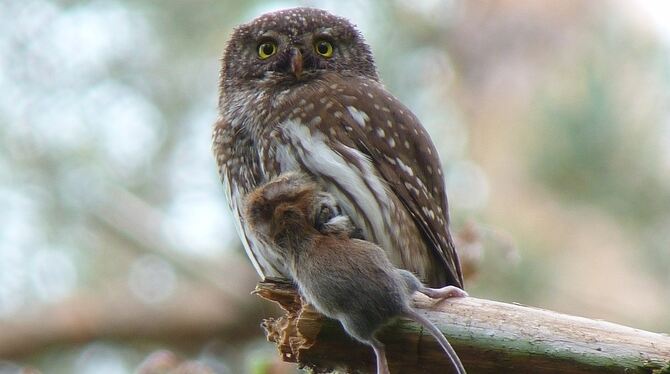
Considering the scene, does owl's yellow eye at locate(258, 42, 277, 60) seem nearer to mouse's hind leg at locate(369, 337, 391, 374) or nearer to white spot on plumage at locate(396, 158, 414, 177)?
white spot on plumage at locate(396, 158, 414, 177)

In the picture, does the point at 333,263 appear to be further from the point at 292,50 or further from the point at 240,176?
the point at 292,50

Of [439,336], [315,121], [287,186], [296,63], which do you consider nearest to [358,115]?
[315,121]

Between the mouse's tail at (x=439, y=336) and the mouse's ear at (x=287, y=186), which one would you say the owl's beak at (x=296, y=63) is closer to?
the mouse's ear at (x=287, y=186)

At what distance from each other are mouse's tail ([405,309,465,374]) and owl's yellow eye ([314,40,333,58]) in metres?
1.49

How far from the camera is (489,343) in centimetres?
247

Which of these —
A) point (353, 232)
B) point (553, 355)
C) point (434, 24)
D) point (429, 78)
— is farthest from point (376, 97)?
point (434, 24)

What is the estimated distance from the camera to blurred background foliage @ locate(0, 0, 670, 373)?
5.71m

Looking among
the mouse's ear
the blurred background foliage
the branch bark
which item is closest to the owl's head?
the mouse's ear

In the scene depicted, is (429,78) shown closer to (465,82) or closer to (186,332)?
(465,82)

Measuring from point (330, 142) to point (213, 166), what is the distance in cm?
314

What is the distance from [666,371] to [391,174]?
1202mm

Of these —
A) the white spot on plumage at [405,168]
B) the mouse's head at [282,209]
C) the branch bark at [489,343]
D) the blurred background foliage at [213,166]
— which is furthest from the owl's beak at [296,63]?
the blurred background foliage at [213,166]

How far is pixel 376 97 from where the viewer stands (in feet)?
11.5

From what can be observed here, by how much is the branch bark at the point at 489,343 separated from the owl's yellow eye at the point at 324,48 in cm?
137
